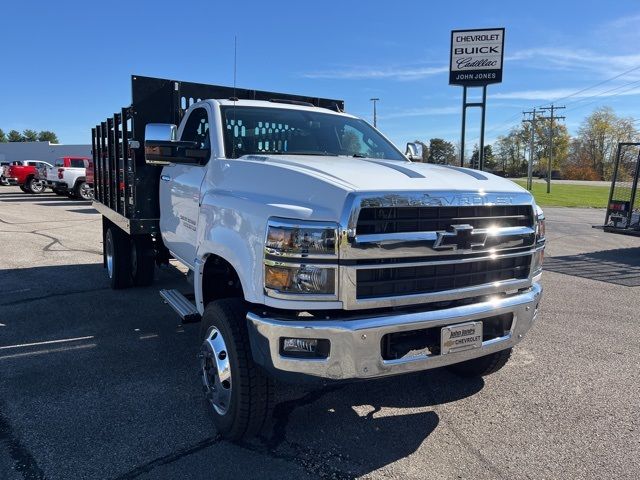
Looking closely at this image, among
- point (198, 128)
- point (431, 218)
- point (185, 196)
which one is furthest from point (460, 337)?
point (198, 128)

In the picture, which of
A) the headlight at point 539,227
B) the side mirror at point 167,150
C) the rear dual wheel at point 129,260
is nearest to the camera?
the headlight at point 539,227

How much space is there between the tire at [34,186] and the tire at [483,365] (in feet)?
91.8

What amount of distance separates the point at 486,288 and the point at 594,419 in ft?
4.34

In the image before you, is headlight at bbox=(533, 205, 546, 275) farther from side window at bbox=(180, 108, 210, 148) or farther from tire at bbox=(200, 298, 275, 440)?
side window at bbox=(180, 108, 210, 148)

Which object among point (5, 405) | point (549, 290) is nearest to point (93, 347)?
point (5, 405)

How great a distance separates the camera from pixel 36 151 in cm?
6256

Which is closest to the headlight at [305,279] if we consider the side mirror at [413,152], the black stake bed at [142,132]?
the side mirror at [413,152]

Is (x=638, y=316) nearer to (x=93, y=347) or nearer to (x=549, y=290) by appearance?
(x=549, y=290)

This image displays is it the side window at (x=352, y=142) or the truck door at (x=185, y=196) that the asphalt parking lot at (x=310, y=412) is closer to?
the truck door at (x=185, y=196)

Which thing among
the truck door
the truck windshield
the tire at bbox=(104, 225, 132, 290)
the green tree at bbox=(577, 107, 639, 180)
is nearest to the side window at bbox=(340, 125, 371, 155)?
the truck windshield

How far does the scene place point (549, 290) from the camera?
7609 millimetres

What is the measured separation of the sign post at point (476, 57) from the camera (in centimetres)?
2002

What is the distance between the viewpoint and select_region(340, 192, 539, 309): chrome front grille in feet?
8.93

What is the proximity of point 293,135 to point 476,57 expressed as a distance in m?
18.3
